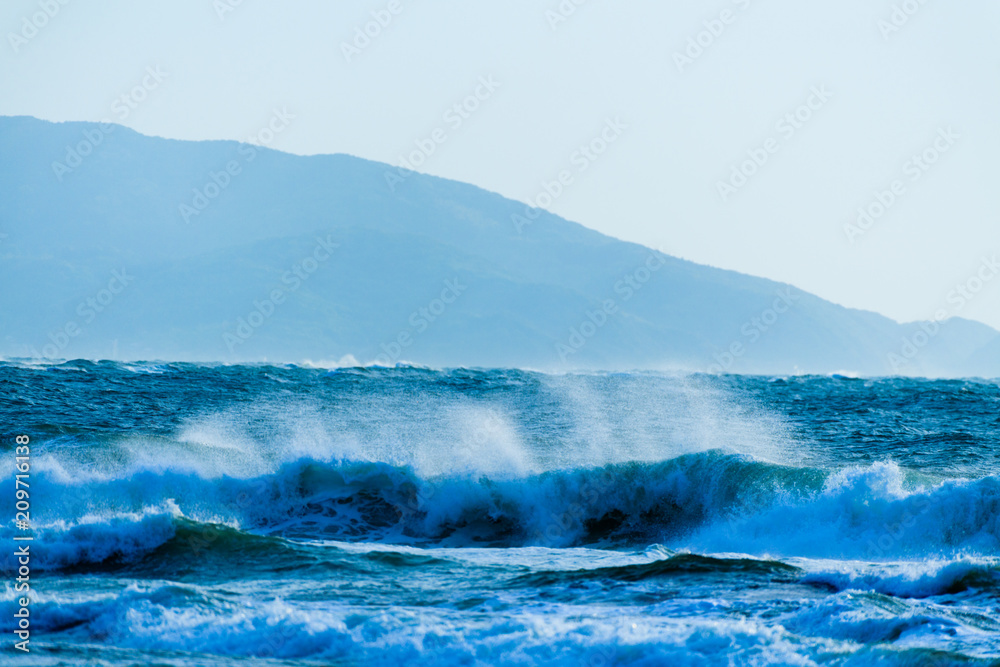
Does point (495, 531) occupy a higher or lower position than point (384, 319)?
lower

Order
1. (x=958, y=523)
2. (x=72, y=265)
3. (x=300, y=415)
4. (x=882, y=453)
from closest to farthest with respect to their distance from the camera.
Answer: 1. (x=958, y=523)
2. (x=882, y=453)
3. (x=300, y=415)
4. (x=72, y=265)

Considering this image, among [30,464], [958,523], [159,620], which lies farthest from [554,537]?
[30,464]

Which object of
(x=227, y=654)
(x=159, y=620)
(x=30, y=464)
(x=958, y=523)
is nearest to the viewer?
(x=227, y=654)

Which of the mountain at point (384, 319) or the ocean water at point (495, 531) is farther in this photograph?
the mountain at point (384, 319)

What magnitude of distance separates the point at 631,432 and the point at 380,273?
175 metres

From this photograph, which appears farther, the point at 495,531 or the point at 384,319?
the point at 384,319

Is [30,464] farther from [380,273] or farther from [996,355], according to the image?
[380,273]

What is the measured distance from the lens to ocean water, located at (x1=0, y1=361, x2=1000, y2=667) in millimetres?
8344

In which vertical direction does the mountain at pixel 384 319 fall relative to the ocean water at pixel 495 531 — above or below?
above

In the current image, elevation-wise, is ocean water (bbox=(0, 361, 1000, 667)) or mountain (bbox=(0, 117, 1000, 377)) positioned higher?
mountain (bbox=(0, 117, 1000, 377))

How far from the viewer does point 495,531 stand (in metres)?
15.6

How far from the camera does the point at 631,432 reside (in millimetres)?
23297

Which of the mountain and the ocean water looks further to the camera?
the mountain

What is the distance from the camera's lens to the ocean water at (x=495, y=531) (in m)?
8.34
